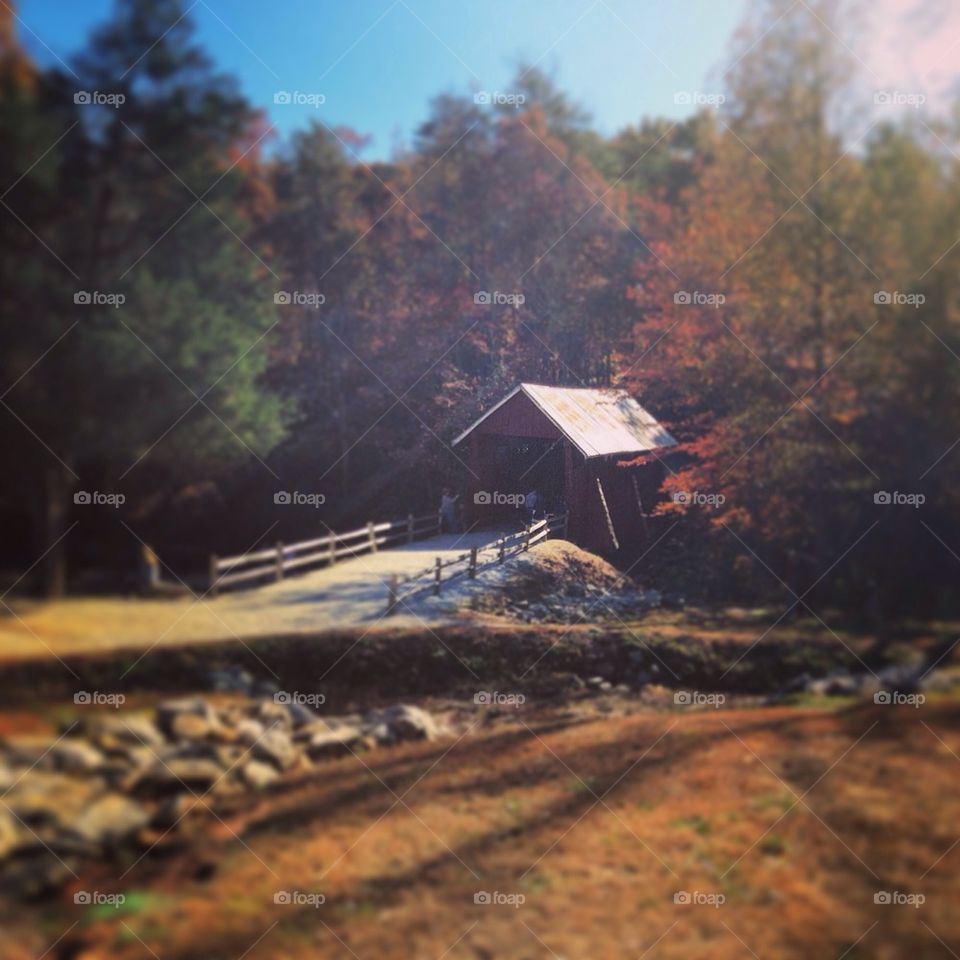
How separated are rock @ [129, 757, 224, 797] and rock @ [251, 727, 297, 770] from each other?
8.6 inches

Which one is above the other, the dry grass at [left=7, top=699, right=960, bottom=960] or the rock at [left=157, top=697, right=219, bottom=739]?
the rock at [left=157, top=697, right=219, bottom=739]

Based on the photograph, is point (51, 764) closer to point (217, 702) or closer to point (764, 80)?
point (217, 702)

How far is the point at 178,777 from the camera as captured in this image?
3.56 metres

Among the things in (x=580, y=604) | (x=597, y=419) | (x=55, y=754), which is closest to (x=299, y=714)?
(x=55, y=754)

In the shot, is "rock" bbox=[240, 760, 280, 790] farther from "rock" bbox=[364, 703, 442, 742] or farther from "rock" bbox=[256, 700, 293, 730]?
"rock" bbox=[364, 703, 442, 742]

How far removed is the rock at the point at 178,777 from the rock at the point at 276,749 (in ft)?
0.71

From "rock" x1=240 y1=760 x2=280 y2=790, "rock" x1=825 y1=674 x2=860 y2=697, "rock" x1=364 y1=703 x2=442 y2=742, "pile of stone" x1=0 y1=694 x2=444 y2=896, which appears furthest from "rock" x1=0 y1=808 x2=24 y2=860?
"rock" x1=825 y1=674 x2=860 y2=697

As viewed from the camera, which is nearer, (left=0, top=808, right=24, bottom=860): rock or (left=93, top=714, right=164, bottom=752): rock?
(left=0, top=808, right=24, bottom=860): rock

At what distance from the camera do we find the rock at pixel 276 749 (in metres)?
3.80

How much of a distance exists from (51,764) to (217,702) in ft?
2.52

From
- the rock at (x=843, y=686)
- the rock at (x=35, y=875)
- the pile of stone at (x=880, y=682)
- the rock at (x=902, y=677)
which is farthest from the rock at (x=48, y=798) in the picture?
the rock at (x=902, y=677)

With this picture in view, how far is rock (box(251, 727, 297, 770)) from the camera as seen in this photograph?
3.80 metres

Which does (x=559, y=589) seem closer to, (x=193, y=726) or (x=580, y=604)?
(x=580, y=604)

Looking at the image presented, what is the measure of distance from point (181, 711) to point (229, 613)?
0.53m
